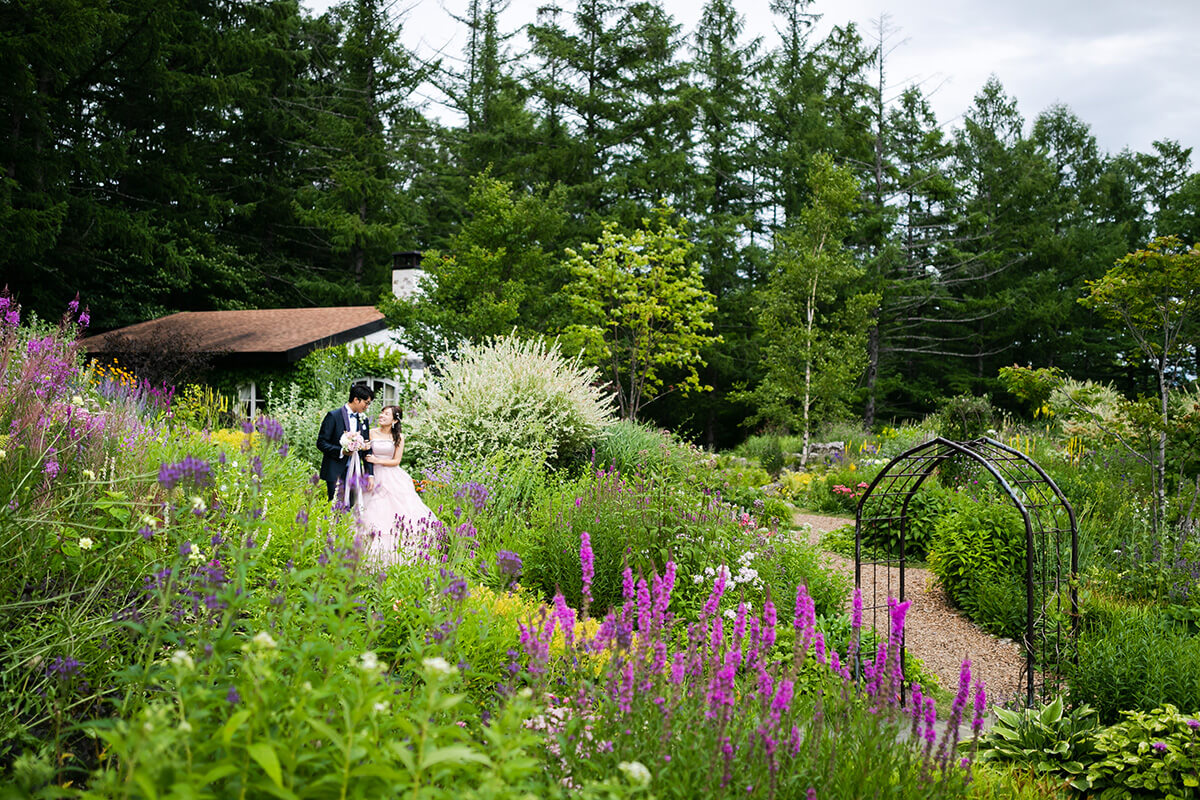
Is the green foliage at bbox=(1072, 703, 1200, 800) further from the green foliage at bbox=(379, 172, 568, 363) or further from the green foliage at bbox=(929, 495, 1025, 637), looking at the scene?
the green foliage at bbox=(379, 172, 568, 363)

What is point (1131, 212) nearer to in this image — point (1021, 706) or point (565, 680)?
point (1021, 706)

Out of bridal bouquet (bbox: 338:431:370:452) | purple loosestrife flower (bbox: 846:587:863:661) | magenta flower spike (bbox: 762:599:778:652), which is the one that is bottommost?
purple loosestrife flower (bbox: 846:587:863:661)

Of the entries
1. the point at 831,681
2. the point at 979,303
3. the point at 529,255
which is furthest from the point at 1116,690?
the point at 979,303

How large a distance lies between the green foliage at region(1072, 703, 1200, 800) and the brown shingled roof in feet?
48.3

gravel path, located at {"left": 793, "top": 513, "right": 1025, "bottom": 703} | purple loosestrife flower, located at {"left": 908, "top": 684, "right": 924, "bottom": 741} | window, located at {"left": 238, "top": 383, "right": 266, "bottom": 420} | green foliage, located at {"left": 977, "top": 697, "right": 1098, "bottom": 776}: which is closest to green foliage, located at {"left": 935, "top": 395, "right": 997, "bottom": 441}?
gravel path, located at {"left": 793, "top": 513, "right": 1025, "bottom": 703}

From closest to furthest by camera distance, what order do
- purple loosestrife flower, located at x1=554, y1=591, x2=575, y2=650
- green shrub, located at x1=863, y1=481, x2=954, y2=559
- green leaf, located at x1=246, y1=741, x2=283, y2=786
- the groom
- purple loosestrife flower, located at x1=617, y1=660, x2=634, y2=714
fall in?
1. green leaf, located at x1=246, y1=741, x2=283, y2=786
2. purple loosestrife flower, located at x1=617, y1=660, x2=634, y2=714
3. purple loosestrife flower, located at x1=554, y1=591, x2=575, y2=650
4. the groom
5. green shrub, located at x1=863, y1=481, x2=954, y2=559

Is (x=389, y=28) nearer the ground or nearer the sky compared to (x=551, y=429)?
nearer the sky

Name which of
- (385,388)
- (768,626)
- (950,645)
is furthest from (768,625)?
(385,388)

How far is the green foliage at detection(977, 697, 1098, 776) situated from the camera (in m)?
3.69

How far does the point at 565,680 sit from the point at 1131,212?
36004 mm

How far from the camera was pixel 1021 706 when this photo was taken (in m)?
4.32

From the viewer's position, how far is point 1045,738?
3.83m

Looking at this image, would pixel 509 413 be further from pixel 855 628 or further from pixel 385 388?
pixel 385 388

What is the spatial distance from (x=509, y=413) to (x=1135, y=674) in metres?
6.73
